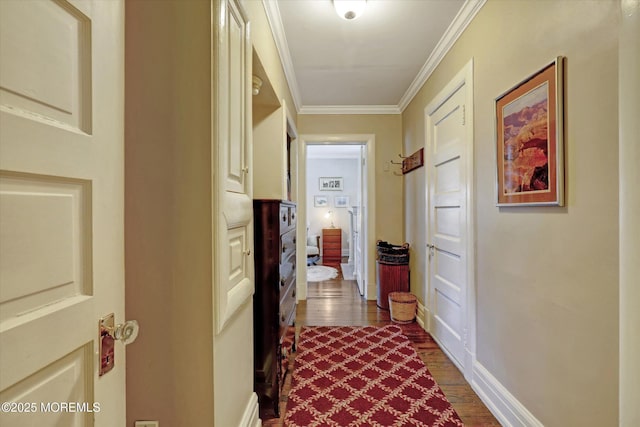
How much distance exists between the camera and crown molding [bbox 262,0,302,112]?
1.86 meters

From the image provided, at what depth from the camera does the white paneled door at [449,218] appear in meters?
2.06

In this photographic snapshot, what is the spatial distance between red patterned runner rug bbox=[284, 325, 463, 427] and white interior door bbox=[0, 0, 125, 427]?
1.28 metres

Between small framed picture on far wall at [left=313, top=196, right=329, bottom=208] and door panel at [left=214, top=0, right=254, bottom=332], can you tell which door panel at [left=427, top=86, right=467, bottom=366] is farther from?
small framed picture on far wall at [left=313, top=196, right=329, bottom=208]

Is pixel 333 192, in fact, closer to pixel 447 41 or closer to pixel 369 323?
pixel 369 323

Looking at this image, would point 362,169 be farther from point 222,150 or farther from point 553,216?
point 222,150

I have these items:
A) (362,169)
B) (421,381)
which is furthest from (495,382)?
(362,169)

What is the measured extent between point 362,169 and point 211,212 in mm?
3416

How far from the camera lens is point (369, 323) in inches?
119

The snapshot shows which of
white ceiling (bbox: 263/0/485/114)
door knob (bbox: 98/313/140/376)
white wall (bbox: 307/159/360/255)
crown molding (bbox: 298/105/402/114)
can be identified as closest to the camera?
door knob (bbox: 98/313/140/376)

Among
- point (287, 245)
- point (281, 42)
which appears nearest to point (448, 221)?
point (287, 245)

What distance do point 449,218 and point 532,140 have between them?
105 cm

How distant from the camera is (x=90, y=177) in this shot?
65cm

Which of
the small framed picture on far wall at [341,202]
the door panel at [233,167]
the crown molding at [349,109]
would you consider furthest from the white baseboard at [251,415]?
the small framed picture on far wall at [341,202]

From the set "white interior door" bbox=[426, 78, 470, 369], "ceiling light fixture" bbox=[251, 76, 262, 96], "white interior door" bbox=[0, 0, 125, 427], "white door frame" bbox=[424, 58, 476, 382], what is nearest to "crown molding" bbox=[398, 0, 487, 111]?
"white door frame" bbox=[424, 58, 476, 382]
